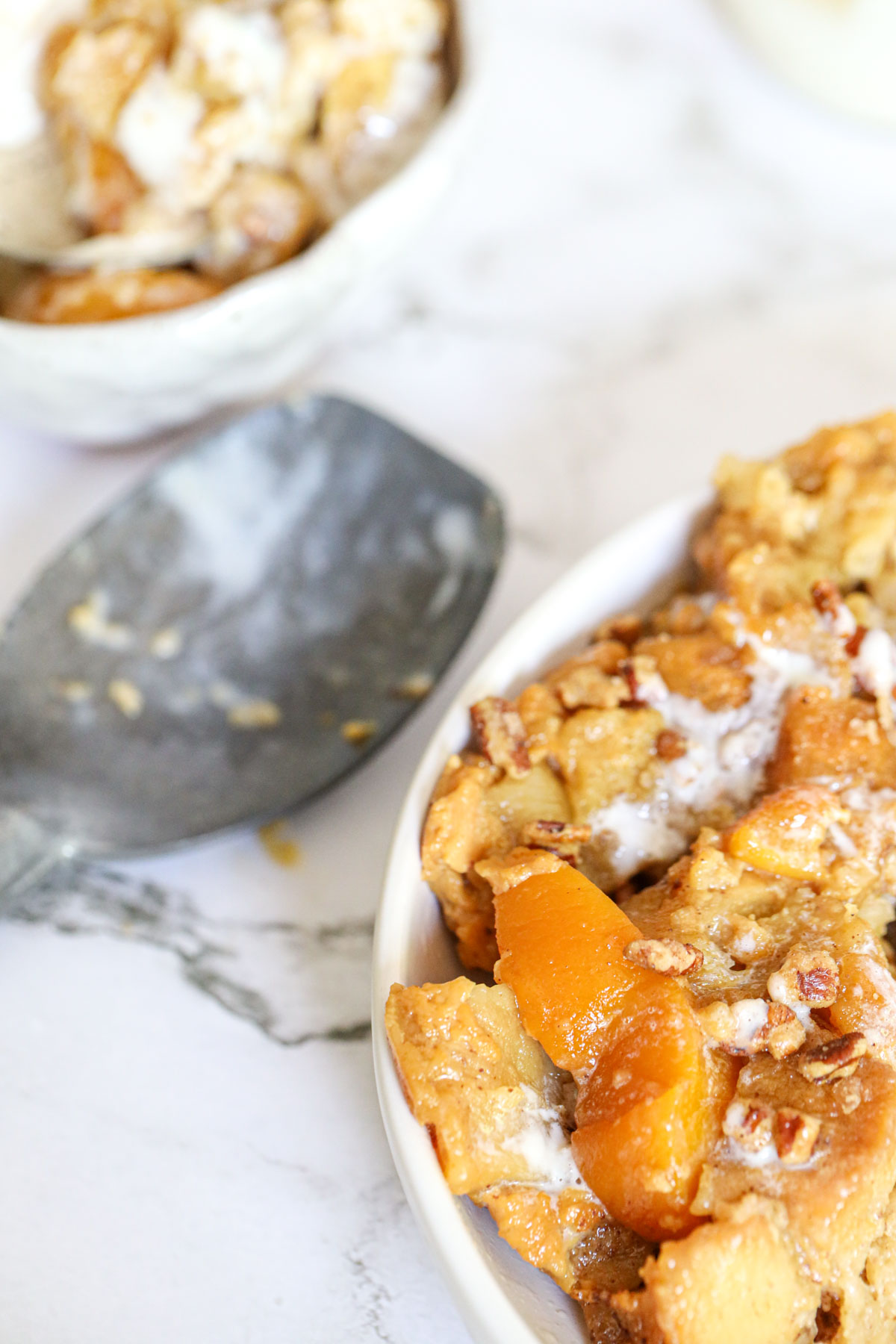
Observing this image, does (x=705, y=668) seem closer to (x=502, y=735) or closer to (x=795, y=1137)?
(x=502, y=735)

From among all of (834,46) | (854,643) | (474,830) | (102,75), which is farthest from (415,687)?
(834,46)

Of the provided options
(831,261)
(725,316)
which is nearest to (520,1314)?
(725,316)

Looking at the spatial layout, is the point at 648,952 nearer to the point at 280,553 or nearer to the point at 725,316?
the point at 280,553

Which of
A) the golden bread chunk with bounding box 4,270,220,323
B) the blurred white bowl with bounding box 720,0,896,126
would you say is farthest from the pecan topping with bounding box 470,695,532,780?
the blurred white bowl with bounding box 720,0,896,126

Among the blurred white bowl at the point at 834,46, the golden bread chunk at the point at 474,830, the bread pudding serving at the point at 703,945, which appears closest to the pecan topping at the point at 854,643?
the bread pudding serving at the point at 703,945

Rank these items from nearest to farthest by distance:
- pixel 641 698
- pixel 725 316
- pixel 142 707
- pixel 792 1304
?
1. pixel 792 1304
2. pixel 641 698
3. pixel 142 707
4. pixel 725 316

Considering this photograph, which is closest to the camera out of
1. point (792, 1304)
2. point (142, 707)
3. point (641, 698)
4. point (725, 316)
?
point (792, 1304)

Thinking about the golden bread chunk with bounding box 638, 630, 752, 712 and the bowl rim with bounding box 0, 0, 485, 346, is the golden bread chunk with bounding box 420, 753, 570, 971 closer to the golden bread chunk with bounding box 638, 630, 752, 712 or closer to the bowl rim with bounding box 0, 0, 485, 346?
the golden bread chunk with bounding box 638, 630, 752, 712

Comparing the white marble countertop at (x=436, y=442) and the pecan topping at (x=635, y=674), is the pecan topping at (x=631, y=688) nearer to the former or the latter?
the pecan topping at (x=635, y=674)
